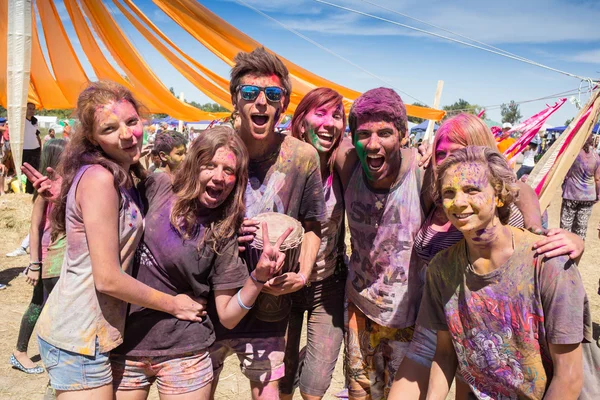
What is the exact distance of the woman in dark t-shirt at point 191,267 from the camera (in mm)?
1992

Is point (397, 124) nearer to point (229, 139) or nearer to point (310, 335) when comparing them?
point (229, 139)

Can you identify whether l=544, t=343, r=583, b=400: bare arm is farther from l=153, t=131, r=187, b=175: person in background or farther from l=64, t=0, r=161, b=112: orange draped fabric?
l=64, t=0, r=161, b=112: orange draped fabric

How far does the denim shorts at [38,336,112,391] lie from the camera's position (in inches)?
73.1

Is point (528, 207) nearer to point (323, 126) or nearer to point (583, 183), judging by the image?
point (323, 126)

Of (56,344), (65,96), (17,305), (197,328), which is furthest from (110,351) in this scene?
(65,96)

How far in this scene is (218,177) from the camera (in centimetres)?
201

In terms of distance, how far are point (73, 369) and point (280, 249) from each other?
0.99 m

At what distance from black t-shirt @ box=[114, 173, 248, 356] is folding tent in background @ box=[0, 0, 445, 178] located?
5.49 metres

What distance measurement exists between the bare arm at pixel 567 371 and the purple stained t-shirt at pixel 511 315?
5 cm

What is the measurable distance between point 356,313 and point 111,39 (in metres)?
7.34

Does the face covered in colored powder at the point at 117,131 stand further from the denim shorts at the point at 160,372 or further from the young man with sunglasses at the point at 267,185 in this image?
the denim shorts at the point at 160,372

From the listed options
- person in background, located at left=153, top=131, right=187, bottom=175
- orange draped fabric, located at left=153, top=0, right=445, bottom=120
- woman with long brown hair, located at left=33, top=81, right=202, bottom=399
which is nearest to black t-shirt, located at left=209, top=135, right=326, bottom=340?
woman with long brown hair, located at left=33, top=81, right=202, bottom=399

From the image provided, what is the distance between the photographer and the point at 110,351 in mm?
1967

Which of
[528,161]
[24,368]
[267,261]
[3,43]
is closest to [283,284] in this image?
[267,261]
